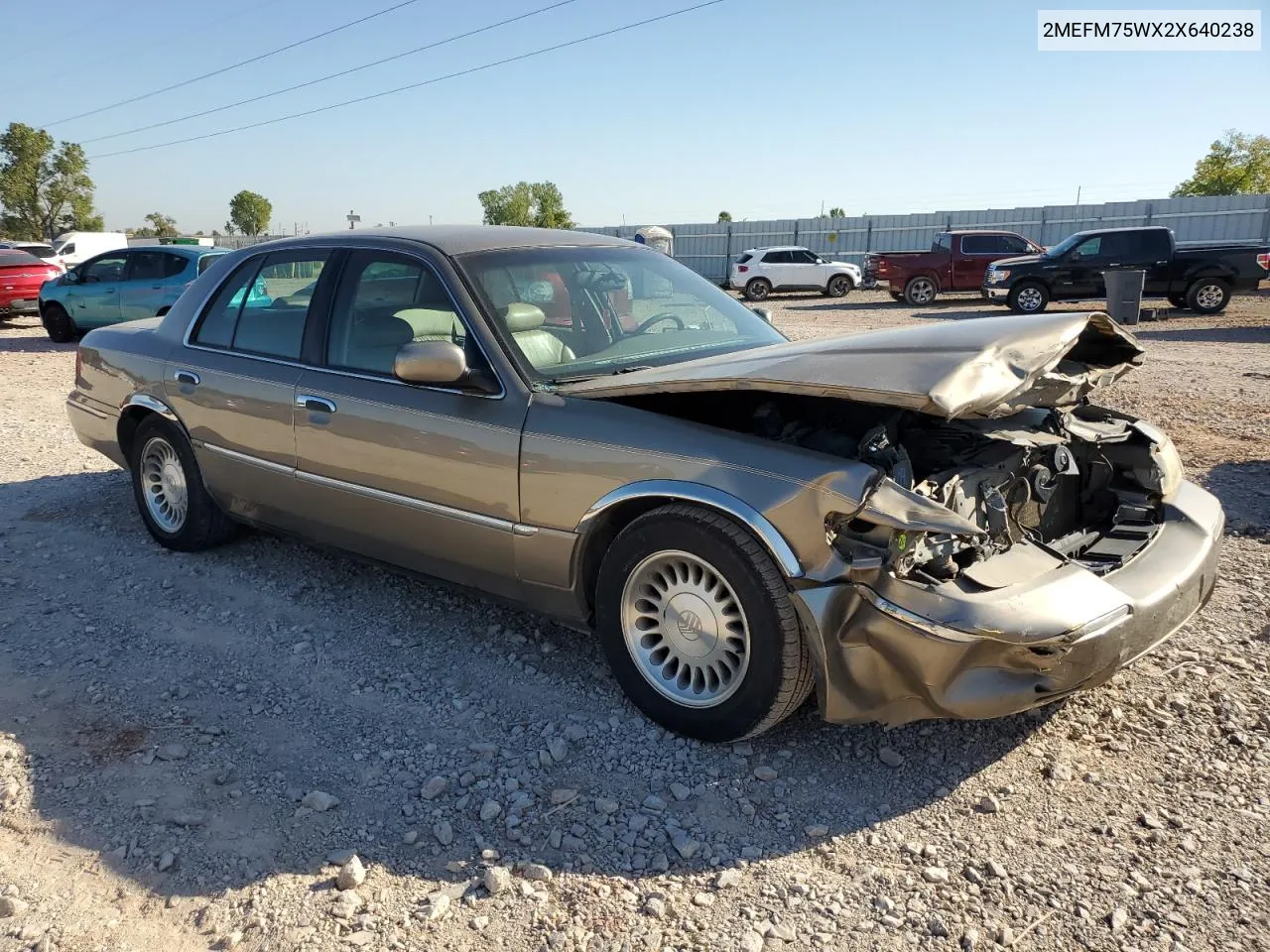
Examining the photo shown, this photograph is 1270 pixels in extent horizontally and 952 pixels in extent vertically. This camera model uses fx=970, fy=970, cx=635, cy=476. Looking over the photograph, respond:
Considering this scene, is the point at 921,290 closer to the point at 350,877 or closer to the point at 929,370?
the point at 929,370

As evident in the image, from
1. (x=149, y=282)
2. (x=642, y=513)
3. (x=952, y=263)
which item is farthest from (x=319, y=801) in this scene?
(x=952, y=263)

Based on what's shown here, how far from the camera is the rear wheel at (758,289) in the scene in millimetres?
28641

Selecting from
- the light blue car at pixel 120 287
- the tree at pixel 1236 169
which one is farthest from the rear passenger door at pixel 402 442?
the tree at pixel 1236 169

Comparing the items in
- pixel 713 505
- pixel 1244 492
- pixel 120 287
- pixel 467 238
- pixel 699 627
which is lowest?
pixel 1244 492

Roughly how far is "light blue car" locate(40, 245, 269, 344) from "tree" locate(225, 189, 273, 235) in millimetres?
80911

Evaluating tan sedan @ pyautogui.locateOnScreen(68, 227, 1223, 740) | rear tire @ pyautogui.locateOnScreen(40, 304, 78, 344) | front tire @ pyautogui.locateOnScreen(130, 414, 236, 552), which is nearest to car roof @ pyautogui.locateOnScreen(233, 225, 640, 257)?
tan sedan @ pyautogui.locateOnScreen(68, 227, 1223, 740)

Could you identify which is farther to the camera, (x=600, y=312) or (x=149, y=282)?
(x=149, y=282)

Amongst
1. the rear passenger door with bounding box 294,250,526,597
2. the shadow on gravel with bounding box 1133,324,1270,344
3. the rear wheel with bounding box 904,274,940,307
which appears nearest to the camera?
the rear passenger door with bounding box 294,250,526,597

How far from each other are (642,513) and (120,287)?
14400mm

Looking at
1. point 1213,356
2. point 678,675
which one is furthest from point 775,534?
point 1213,356

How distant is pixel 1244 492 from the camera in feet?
19.1

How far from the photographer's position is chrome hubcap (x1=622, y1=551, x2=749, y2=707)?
309 cm

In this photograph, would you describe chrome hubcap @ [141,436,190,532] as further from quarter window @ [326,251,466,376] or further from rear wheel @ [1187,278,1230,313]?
rear wheel @ [1187,278,1230,313]

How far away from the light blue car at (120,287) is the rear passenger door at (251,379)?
9.79 m
